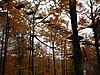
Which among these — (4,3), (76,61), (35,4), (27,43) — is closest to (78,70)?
(76,61)

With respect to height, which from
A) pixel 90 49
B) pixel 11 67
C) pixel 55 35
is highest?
pixel 55 35

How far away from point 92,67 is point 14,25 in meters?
8.69

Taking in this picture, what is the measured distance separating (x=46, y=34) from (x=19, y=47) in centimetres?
627

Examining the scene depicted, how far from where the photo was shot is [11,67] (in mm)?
34031

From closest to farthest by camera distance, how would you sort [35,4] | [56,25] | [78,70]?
[78,70], [56,25], [35,4]

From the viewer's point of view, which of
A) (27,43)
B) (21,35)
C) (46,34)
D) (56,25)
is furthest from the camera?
(27,43)

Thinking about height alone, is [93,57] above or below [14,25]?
below

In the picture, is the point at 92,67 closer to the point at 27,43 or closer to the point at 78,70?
the point at 78,70

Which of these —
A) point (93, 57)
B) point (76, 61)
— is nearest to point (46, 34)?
point (93, 57)

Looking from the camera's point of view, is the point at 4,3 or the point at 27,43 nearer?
the point at 4,3

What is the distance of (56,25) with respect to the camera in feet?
39.1

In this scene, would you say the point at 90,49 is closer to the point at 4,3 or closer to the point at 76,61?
the point at 4,3

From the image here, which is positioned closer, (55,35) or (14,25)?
(14,25)

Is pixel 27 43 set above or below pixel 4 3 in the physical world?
below
